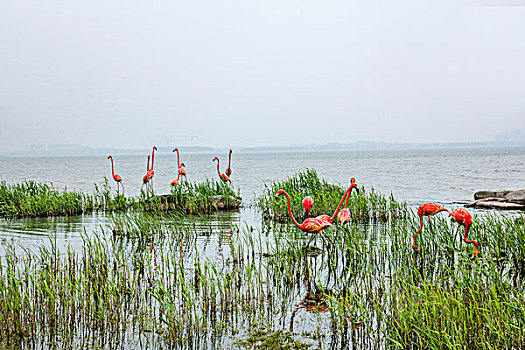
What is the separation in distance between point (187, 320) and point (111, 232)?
709 cm

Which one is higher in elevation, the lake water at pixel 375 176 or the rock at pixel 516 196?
the rock at pixel 516 196

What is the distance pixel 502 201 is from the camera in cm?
1734

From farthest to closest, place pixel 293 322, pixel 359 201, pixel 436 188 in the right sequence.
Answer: pixel 436 188 → pixel 359 201 → pixel 293 322

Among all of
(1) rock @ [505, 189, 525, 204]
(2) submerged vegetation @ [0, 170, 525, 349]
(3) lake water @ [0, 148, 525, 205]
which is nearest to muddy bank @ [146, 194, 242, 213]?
(3) lake water @ [0, 148, 525, 205]

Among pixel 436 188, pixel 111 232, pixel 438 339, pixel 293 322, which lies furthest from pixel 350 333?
pixel 436 188

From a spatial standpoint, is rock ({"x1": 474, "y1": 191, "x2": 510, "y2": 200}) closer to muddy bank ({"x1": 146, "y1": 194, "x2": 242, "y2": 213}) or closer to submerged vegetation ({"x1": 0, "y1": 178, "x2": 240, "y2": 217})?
submerged vegetation ({"x1": 0, "y1": 178, "x2": 240, "y2": 217})

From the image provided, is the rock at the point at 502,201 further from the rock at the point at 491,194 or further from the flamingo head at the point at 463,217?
the flamingo head at the point at 463,217

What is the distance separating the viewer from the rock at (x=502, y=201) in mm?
16016

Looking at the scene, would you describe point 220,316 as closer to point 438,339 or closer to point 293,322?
point 293,322

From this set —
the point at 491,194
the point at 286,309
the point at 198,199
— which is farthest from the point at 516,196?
the point at 286,309

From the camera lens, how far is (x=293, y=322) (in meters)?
5.40

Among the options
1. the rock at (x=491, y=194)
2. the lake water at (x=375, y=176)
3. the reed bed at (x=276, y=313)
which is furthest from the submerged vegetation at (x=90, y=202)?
the rock at (x=491, y=194)

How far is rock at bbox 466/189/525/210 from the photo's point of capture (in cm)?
1602

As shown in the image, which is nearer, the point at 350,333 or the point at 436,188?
the point at 350,333
